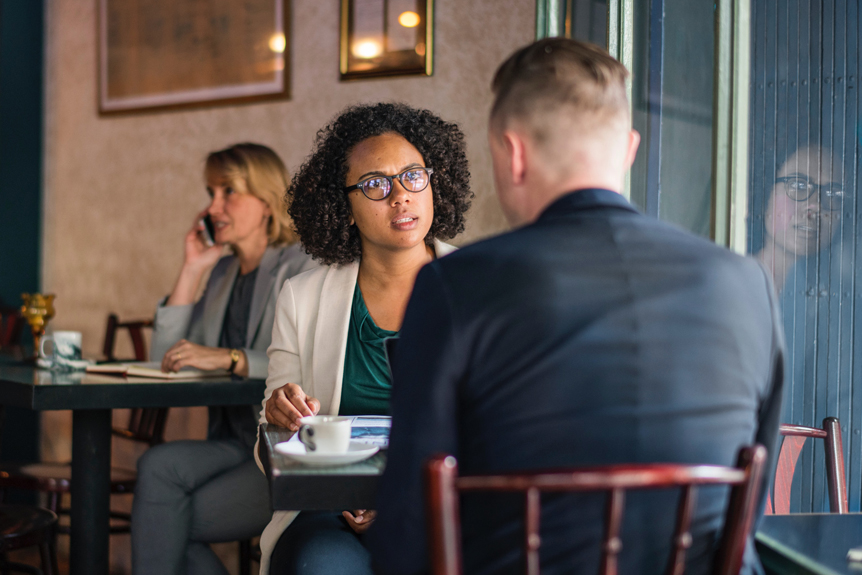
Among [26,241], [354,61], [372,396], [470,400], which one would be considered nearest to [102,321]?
[26,241]

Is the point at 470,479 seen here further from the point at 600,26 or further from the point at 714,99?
the point at 600,26

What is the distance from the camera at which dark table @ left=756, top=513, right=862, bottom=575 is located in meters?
0.92

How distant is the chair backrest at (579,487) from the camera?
682 mm

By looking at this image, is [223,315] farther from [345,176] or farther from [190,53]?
[190,53]

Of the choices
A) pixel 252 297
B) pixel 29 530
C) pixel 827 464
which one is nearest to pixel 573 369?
pixel 827 464

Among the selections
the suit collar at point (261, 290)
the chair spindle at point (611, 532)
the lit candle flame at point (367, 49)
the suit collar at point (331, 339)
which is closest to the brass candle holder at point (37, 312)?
the suit collar at point (261, 290)

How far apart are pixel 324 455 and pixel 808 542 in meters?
0.67

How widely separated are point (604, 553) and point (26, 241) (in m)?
4.01

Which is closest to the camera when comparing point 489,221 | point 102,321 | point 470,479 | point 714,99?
point 470,479

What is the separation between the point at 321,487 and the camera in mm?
1100

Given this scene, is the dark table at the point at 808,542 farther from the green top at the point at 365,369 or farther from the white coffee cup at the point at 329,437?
the green top at the point at 365,369

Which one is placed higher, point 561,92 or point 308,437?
point 561,92

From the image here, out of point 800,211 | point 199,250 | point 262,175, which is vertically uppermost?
point 262,175

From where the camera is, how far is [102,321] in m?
3.78
